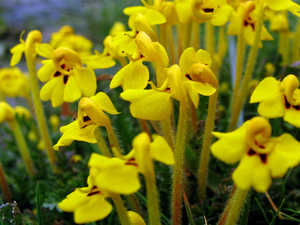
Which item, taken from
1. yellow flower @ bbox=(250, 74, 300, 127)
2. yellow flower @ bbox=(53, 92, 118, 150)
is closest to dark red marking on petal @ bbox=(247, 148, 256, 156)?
yellow flower @ bbox=(250, 74, 300, 127)

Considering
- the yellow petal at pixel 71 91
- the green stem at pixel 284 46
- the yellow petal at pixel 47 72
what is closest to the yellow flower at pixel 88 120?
the yellow petal at pixel 71 91

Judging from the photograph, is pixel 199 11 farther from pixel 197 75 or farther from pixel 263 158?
pixel 263 158

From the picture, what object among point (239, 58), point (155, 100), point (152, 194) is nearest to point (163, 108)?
point (155, 100)

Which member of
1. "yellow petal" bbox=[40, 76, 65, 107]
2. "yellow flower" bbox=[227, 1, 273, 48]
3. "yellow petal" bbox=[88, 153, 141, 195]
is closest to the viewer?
"yellow petal" bbox=[88, 153, 141, 195]

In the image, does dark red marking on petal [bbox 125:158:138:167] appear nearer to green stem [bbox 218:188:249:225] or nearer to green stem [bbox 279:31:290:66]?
green stem [bbox 218:188:249:225]

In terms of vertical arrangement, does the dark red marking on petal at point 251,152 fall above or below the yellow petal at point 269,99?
below

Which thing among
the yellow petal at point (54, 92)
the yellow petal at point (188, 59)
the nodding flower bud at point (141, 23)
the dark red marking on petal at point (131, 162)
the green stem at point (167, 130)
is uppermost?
the nodding flower bud at point (141, 23)

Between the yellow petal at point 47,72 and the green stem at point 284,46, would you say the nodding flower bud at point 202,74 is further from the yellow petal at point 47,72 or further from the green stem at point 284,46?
the green stem at point 284,46
